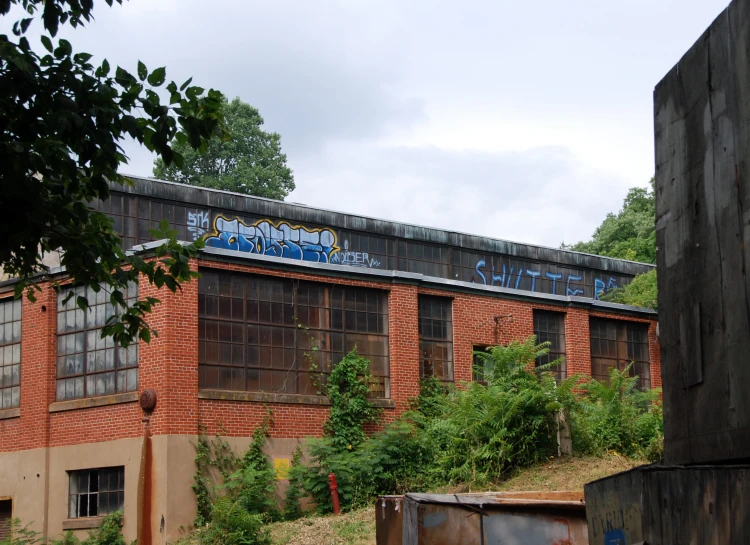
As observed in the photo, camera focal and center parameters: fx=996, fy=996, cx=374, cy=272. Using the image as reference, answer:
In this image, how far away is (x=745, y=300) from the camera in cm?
407

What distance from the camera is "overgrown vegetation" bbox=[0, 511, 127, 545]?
2030 centimetres

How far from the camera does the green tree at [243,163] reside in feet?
200

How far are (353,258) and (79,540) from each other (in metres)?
17.6

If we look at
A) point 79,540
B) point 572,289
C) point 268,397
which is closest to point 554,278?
point 572,289

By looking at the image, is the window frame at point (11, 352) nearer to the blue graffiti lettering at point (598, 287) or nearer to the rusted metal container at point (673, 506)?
the rusted metal container at point (673, 506)

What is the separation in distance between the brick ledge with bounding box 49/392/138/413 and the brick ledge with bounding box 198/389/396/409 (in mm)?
1545

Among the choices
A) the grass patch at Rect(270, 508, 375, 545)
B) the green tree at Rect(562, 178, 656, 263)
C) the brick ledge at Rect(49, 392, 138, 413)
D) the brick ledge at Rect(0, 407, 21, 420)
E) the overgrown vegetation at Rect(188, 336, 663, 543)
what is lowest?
the grass patch at Rect(270, 508, 375, 545)

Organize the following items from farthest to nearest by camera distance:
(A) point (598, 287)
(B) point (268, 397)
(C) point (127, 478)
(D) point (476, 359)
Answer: (A) point (598, 287) → (D) point (476, 359) → (B) point (268, 397) → (C) point (127, 478)

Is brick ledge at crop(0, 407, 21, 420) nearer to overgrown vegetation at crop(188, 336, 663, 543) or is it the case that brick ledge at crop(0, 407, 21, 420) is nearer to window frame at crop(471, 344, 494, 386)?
overgrown vegetation at crop(188, 336, 663, 543)

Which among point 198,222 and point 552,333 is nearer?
point 552,333

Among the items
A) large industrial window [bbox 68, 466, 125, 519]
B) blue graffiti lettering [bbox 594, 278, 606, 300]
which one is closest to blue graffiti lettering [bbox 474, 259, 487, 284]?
blue graffiti lettering [bbox 594, 278, 606, 300]

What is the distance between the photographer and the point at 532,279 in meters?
42.1

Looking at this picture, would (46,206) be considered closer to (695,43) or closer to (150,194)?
(695,43)

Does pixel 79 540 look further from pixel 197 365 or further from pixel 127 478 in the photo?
pixel 197 365
